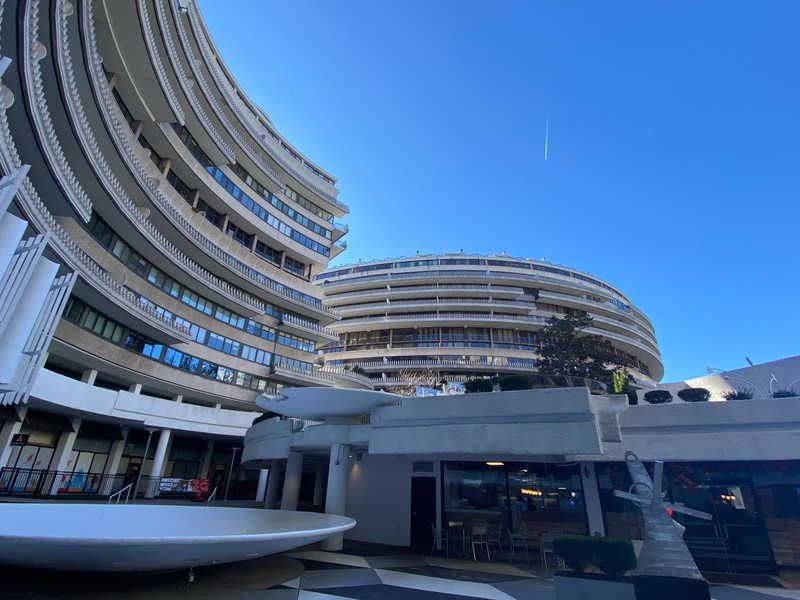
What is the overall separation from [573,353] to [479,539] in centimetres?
1856

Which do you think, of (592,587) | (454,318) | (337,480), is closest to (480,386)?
(337,480)

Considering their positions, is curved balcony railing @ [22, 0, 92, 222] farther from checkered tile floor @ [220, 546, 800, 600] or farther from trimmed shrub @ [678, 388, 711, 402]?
trimmed shrub @ [678, 388, 711, 402]

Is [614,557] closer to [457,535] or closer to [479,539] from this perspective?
[479,539]

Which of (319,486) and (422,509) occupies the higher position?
(319,486)

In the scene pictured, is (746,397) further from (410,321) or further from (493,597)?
(410,321)

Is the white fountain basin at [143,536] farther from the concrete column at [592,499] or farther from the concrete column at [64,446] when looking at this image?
the concrete column at [64,446]

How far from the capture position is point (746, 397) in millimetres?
13133

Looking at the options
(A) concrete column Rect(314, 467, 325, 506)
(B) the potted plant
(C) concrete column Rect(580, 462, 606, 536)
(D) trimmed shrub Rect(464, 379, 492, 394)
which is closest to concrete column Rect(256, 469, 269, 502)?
(A) concrete column Rect(314, 467, 325, 506)

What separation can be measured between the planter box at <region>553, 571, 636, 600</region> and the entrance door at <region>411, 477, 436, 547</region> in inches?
332

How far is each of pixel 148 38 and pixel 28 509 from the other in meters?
24.4

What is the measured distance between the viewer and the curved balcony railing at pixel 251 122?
3322cm

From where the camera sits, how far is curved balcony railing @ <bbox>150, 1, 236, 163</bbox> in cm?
2482

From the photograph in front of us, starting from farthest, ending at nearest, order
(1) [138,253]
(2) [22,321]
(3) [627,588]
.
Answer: (1) [138,253] → (2) [22,321] → (3) [627,588]

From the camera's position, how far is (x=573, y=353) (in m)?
29.2
